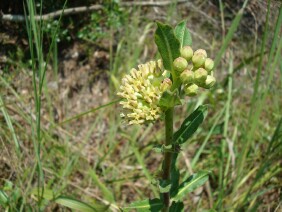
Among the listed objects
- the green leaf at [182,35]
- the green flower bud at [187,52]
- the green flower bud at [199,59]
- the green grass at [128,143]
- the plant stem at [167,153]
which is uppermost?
the green leaf at [182,35]

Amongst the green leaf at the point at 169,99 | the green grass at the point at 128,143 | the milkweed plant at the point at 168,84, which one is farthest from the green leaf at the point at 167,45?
the green grass at the point at 128,143

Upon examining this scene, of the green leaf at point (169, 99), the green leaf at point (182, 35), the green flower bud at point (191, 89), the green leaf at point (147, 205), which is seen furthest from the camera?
the green leaf at point (147, 205)

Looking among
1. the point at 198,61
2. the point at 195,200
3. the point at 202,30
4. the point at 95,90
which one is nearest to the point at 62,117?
the point at 95,90

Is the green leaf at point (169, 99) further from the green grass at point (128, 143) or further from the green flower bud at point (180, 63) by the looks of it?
the green grass at point (128, 143)

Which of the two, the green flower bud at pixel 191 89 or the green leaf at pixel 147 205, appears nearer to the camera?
the green flower bud at pixel 191 89

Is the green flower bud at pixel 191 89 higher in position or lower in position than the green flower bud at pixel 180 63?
lower

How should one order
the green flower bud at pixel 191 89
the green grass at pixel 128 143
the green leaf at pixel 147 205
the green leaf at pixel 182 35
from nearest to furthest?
the green flower bud at pixel 191 89, the green leaf at pixel 182 35, the green leaf at pixel 147 205, the green grass at pixel 128 143

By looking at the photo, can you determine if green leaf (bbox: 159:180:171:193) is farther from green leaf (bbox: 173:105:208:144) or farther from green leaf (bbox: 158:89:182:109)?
green leaf (bbox: 158:89:182:109)

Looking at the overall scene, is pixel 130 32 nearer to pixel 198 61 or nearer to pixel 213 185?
pixel 213 185

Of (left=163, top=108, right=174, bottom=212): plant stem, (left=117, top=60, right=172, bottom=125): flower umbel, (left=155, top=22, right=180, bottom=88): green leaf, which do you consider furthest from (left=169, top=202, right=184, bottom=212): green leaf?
(left=155, top=22, right=180, bottom=88): green leaf
